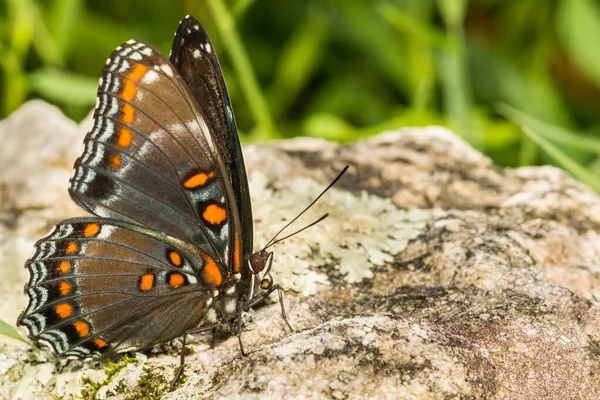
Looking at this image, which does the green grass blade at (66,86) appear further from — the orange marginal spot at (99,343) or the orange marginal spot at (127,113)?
the orange marginal spot at (99,343)

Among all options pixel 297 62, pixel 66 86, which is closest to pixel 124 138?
pixel 66 86

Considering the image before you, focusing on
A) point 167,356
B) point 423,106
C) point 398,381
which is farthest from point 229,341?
point 423,106

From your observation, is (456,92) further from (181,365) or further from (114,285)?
(181,365)

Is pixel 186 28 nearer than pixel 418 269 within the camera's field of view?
Yes

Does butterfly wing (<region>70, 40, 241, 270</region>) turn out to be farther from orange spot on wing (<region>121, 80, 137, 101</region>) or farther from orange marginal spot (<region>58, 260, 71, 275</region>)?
orange marginal spot (<region>58, 260, 71, 275</region>)

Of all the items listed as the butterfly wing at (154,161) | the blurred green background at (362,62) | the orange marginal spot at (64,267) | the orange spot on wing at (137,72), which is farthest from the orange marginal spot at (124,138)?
the blurred green background at (362,62)

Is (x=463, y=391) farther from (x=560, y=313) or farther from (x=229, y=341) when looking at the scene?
(x=229, y=341)
